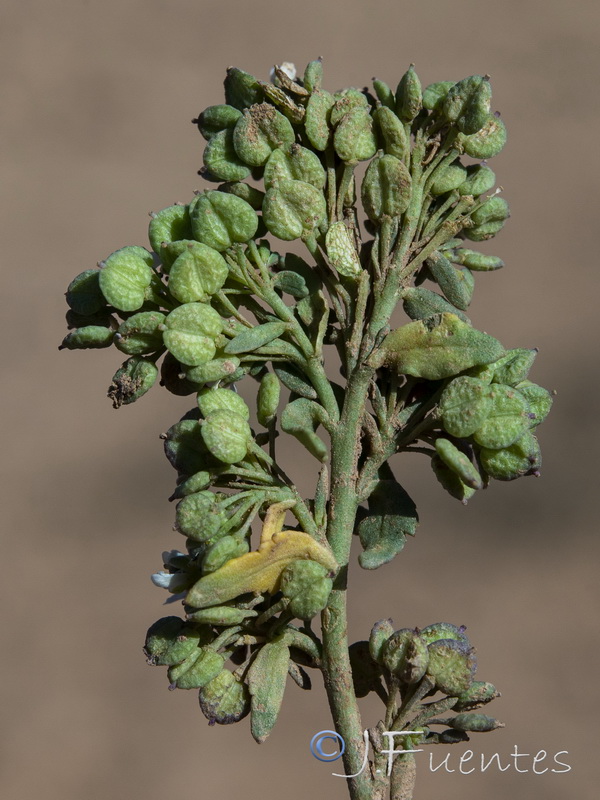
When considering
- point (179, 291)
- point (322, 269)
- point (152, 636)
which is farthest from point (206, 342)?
point (152, 636)

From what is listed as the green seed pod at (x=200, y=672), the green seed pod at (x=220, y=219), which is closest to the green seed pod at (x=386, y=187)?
the green seed pod at (x=220, y=219)

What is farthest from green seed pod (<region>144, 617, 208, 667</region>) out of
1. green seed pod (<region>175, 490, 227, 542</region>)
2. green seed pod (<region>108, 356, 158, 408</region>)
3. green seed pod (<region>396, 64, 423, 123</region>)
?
green seed pod (<region>396, 64, 423, 123</region>)

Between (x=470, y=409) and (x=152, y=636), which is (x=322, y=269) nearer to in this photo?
(x=470, y=409)

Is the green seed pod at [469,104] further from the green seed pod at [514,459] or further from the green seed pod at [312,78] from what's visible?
the green seed pod at [514,459]

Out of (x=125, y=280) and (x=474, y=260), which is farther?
(x=474, y=260)

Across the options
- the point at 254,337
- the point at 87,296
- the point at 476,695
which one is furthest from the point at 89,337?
the point at 476,695

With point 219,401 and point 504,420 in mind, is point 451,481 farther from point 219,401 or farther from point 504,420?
point 219,401
